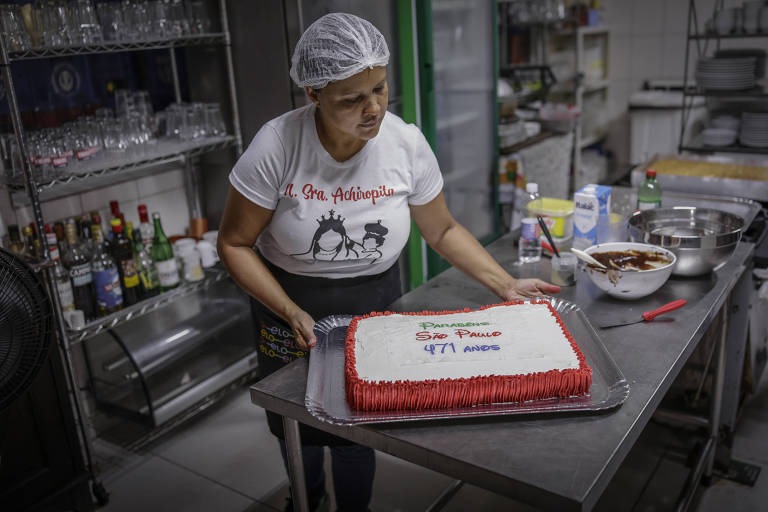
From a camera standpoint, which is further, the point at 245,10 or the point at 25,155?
the point at 245,10

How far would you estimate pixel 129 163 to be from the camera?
8.04 feet

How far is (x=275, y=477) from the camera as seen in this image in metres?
2.46

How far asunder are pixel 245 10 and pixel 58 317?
1479mm

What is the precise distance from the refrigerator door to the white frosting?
7.84ft

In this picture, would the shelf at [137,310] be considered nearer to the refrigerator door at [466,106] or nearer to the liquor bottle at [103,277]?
the liquor bottle at [103,277]

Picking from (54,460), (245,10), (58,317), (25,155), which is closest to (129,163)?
(25,155)

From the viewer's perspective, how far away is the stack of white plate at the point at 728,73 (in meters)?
4.02

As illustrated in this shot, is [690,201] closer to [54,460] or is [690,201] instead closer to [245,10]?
[245,10]

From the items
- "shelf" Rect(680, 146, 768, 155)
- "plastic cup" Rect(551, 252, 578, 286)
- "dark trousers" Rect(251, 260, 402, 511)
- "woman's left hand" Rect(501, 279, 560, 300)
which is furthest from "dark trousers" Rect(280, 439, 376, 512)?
"shelf" Rect(680, 146, 768, 155)

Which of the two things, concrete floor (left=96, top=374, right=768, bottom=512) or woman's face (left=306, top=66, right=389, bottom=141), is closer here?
woman's face (left=306, top=66, right=389, bottom=141)

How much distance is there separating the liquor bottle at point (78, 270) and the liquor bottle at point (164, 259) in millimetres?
277

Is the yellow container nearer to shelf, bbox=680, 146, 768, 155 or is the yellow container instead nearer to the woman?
the woman

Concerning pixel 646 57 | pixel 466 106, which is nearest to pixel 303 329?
pixel 466 106

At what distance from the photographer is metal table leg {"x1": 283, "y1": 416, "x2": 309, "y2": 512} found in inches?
54.2
